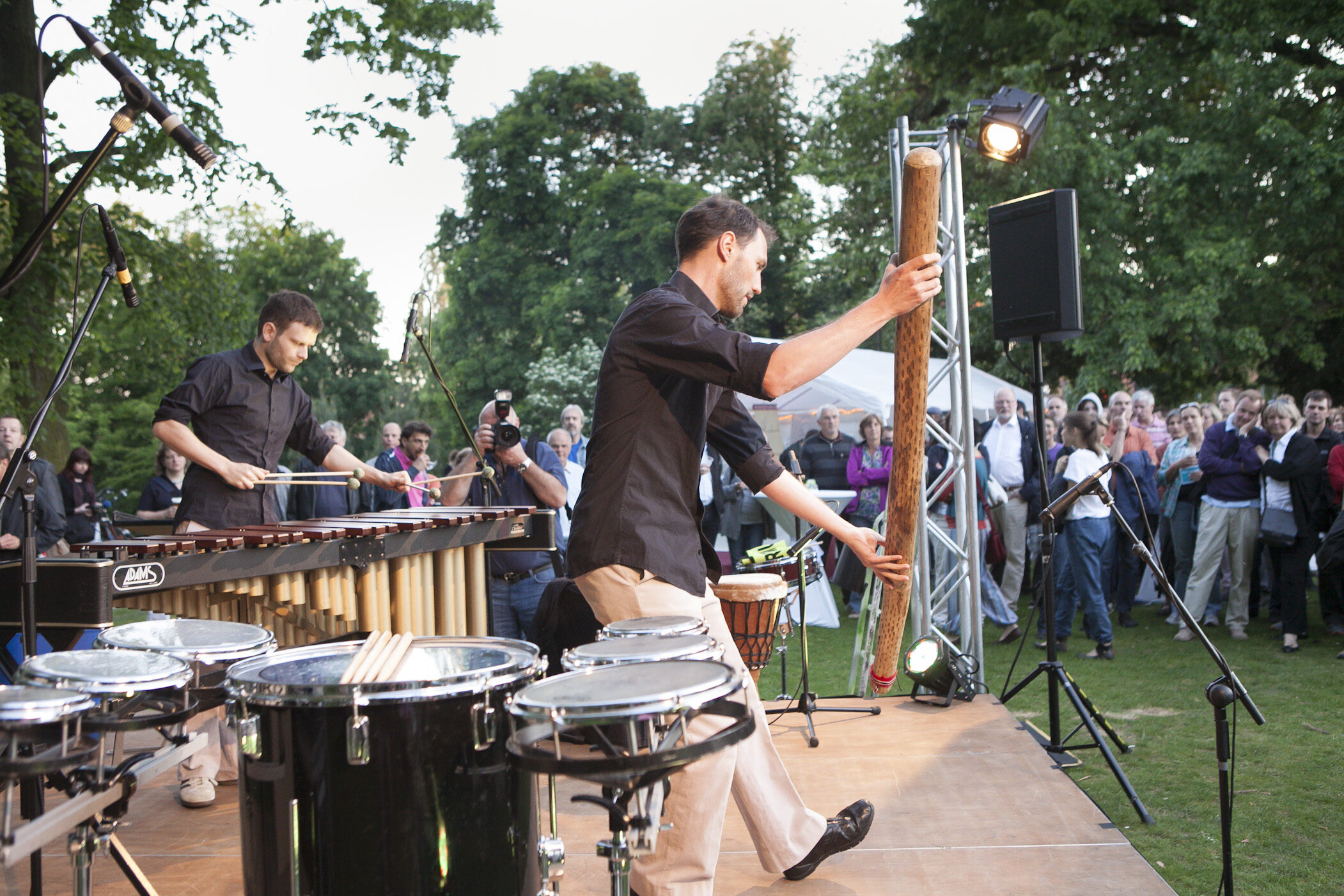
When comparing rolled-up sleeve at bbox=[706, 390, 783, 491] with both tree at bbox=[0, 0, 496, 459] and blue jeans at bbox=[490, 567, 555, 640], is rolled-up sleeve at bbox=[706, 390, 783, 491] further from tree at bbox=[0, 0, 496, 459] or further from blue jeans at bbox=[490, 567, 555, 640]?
tree at bbox=[0, 0, 496, 459]

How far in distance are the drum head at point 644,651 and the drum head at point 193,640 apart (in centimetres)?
91

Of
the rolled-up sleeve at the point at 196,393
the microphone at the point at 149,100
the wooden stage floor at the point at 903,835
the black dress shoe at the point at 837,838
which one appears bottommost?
the wooden stage floor at the point at 903,835

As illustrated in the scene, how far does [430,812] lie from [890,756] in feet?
9.72

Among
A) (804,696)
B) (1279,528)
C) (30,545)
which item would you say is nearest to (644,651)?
(30,545)

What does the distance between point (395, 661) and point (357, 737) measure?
0.25 m

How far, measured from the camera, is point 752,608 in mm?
4910

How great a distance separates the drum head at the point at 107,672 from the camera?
217 cm

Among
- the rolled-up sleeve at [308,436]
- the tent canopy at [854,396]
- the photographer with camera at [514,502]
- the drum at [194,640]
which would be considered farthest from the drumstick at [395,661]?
the tent canopy at [854,396]

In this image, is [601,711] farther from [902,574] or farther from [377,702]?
[902,574]

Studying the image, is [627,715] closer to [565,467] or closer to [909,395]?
[909,395]

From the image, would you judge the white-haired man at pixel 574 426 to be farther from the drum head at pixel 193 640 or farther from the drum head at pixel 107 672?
the drum head at pixel 107 672

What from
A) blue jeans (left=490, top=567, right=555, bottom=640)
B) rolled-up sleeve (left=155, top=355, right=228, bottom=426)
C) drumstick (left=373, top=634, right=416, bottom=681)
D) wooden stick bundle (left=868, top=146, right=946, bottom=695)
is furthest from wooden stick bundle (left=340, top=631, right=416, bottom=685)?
blue jeans (left=490, top=567, right=555, bottom=640)

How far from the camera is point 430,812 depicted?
84.7 inches

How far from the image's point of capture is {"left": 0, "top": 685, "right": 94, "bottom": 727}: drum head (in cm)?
196
